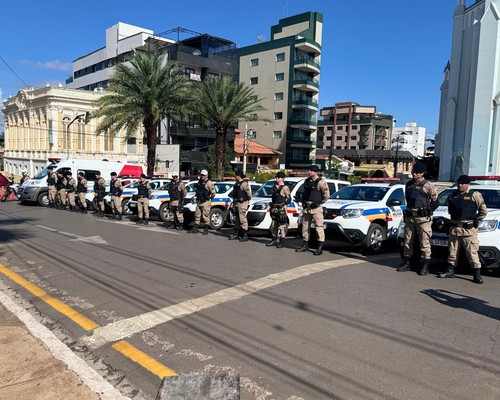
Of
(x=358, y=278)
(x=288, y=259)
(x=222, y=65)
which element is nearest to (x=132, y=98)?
(x=288, y=259)

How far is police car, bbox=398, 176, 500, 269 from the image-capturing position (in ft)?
23.3

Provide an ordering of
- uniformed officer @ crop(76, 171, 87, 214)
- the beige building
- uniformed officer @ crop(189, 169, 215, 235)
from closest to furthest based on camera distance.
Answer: uniformed officer @ crop(189, 169, 215, 235) < uniformed officer @ crop(76, 171, 87, 214) < the beige building

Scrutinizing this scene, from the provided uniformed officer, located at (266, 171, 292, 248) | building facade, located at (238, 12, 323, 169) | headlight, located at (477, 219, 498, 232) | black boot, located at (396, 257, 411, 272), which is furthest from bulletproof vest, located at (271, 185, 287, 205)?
building facade, located at (238, 12, 323, 169)

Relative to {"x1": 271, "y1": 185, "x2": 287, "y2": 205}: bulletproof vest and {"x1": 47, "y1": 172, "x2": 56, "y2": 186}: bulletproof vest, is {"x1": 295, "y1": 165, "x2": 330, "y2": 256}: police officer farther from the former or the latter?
{"x1": 47, "y1": 172, "x2": 56, "y2": 186}: bulletproof vest

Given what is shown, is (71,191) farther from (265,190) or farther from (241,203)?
(241,203)

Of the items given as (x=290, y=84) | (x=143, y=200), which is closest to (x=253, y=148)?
(x=290, y=84)

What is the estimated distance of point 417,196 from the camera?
24.6 ft

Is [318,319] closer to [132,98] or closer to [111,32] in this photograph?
[132,98]

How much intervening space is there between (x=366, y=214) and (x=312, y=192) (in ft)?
4.12

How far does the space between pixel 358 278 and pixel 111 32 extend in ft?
213

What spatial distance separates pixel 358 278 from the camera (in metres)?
7.18

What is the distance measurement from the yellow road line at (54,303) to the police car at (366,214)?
224 inches

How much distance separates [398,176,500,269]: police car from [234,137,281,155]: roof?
48.5m

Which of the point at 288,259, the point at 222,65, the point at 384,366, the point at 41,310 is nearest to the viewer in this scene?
the point at 384,366
